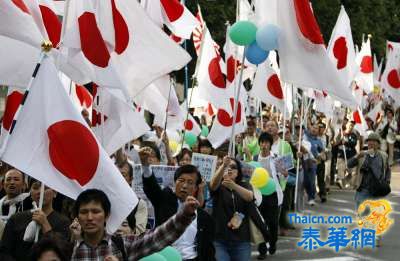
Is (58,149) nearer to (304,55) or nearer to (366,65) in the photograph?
(304,55)

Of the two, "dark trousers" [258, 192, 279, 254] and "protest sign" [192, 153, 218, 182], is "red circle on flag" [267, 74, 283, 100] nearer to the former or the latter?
"dark trousers" [258, 192, 279, 254]

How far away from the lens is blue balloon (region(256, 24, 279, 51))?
959 cm

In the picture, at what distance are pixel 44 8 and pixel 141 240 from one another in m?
4.03

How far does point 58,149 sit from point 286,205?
9068 mm

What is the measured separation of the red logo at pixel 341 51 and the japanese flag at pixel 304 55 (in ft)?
18.5

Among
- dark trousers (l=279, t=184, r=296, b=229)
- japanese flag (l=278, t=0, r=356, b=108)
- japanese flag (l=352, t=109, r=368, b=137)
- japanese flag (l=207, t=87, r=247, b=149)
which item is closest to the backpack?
japanese flag (l=278, t=0, r=356, b=108)

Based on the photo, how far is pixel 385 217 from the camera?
48.1 feet

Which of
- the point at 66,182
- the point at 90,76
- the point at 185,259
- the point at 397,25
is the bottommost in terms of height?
the point at 185,259

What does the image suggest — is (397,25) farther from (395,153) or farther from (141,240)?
(141,240)

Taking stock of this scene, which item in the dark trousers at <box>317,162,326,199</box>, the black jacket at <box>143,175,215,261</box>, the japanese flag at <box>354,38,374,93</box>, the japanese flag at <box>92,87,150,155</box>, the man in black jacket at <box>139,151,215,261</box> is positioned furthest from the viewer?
the japanese flag at <box>354,38,374,93</box>

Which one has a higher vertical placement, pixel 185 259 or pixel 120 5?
pixel 120 5

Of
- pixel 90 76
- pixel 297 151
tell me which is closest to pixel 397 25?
pixel 297 151

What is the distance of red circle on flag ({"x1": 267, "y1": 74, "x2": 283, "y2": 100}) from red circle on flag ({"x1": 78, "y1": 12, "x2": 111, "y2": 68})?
7.08 m

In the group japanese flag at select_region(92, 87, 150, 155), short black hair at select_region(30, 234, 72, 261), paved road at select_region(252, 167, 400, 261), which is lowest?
paved road at select_region(252, 167, 400, 261)
